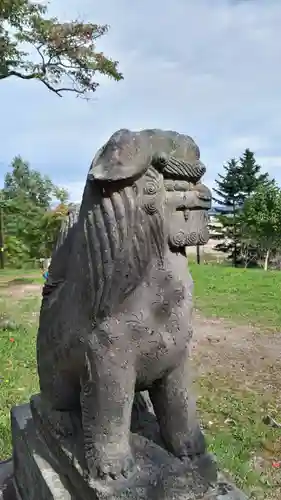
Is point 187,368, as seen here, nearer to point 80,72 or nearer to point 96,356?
point 96,356

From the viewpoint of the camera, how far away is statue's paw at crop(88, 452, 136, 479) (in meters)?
1.29

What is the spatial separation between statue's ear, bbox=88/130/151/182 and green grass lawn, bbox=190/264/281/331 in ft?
15.0

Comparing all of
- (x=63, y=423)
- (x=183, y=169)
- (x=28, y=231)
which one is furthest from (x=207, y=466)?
(x=28, y=231)

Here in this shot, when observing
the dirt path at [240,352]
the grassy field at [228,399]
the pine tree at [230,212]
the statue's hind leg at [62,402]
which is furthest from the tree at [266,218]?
the statue's hind leg at [62,402]

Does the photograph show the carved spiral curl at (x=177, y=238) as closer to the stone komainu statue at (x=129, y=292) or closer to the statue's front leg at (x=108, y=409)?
the stone komainu statue at (x=129, y=292)

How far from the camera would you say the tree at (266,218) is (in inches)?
606

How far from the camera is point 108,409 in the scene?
4.27ft

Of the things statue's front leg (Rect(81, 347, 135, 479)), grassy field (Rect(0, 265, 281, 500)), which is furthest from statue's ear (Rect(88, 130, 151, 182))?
grassy field (Rect(0, 265, 281, 500))

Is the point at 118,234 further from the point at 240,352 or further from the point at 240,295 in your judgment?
the point at 240,295

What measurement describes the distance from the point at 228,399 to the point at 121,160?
265cm

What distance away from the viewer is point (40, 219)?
373 inches

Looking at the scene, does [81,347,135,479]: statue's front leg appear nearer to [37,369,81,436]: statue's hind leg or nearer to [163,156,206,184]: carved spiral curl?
[37,369,81,436]: statue's hind leg

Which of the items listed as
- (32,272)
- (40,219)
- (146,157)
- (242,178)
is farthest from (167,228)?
(242,178)

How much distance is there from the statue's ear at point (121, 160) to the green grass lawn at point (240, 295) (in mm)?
4565
